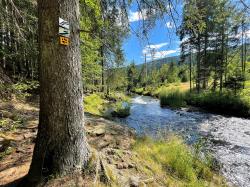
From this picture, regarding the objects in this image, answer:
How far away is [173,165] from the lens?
4371mm

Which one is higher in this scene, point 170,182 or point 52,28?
point 52,28

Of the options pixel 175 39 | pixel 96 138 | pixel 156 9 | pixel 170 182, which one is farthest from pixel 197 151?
pixel 156 9

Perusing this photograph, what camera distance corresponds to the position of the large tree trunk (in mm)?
2713

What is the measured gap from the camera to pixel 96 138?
16.4ft

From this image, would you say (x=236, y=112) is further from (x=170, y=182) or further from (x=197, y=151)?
(x=170, y=182)

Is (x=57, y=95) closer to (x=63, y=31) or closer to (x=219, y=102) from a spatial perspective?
(x=63, y=31)

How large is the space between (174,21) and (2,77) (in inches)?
124

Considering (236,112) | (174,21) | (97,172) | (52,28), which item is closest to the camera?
(52,28)

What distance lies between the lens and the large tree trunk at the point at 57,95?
271 cm

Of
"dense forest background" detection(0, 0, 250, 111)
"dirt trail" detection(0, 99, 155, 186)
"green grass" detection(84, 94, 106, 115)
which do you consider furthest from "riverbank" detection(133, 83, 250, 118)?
"dirt trail" detection(0, 99, 155, 186)

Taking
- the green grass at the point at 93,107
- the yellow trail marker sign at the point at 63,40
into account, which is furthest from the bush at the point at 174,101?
the yellow trail marker sign at the point at 63,40

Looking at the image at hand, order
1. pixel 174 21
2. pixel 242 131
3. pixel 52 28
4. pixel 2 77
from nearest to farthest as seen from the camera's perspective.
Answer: pixel 52 28, pixel 174 21, pixel 2 77, pixel 242 131

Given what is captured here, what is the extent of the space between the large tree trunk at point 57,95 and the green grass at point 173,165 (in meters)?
1.39

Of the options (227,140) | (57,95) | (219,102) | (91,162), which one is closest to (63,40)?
(57,95)
